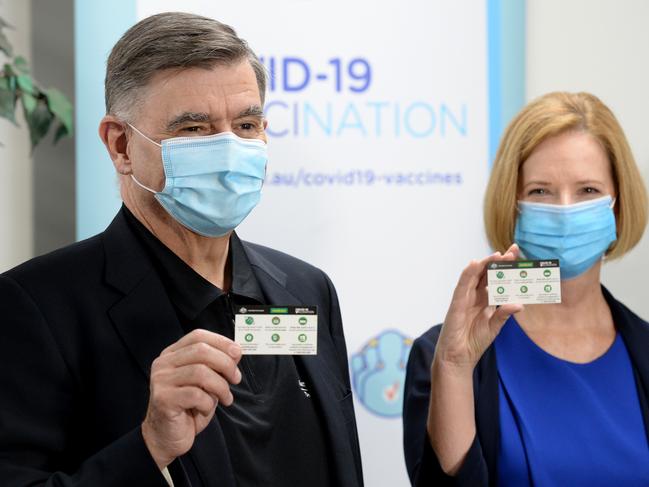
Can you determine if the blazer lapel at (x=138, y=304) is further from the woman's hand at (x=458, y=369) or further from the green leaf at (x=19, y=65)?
the green leaf at (x=19, y=65)

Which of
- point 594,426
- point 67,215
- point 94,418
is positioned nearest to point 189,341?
point 94,418

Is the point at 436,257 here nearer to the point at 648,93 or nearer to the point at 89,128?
the point at 648,93

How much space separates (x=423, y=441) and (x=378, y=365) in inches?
36.1

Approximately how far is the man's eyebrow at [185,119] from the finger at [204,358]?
0.50 m

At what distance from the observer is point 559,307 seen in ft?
8.25

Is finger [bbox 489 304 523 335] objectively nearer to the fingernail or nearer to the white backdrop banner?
the fingernail

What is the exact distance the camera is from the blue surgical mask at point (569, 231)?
2.40 meters

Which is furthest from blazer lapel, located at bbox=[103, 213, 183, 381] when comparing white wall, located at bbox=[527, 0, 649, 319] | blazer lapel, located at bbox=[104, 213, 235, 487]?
white wall, located at bbox=[527, 0, 649, 319]

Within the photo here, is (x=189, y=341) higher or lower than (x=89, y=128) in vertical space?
lower

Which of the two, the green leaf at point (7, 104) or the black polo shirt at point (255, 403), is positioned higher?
the green leaf at point (7, 104)

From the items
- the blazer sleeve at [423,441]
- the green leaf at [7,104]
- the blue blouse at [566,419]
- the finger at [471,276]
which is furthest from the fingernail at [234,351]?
the green leaf at [7,104]

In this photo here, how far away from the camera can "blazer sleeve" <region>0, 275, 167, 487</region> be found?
1502 mm

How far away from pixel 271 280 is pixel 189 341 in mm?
546

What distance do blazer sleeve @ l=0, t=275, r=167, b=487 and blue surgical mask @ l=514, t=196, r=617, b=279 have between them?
1340mm
